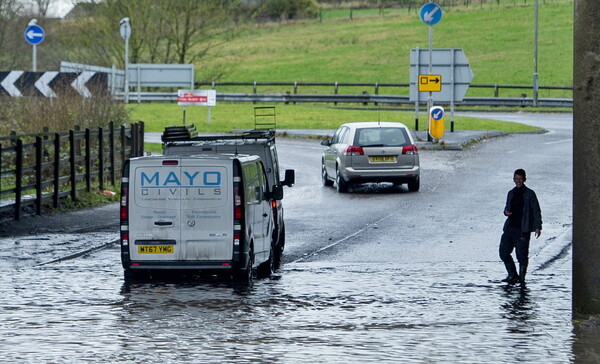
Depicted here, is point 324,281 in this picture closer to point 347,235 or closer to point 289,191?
point 347,235

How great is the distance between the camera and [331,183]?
29500 mm

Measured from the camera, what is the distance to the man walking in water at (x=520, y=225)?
15.1 m

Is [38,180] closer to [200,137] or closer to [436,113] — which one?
[200,137]

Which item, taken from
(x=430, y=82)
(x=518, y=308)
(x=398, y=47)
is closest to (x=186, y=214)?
(x=518, y=308)

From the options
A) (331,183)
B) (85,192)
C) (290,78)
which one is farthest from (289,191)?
(290,78)

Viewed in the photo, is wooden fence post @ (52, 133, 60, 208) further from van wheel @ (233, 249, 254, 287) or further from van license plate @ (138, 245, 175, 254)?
van wheel @ (233, 249, 254, 287)

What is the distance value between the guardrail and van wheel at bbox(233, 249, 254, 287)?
4655cm

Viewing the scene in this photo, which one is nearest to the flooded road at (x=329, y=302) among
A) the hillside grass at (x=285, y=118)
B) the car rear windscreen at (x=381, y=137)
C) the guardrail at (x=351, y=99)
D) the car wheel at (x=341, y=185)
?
the car wheel at (x=341, y=185)

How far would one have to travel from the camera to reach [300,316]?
41.0ft

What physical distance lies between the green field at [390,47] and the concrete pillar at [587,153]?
49151 mm

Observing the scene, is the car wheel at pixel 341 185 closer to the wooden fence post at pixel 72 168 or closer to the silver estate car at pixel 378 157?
the silver estate car at pixel 378 157

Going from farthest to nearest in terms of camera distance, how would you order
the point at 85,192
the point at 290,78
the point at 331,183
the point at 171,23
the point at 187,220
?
the point at 290,78, the point at 171,23, the point at 331,183, the point at 85,192, the point at 187,220

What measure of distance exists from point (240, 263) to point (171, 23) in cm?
5092

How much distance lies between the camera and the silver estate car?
1078 inches
